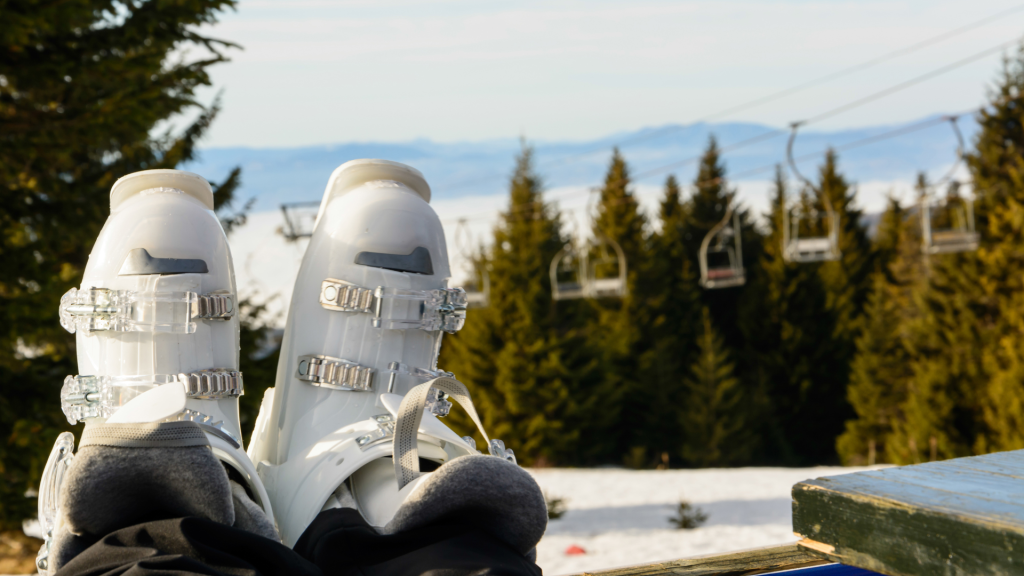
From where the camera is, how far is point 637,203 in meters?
20.0

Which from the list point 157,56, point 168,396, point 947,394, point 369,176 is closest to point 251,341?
point 157,56

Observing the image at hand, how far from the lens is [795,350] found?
20547mm

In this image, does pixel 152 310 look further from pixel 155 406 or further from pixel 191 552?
pixel 191 552

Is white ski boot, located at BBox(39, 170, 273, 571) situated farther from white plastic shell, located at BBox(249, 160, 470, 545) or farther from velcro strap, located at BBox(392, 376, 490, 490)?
velcro strap, located at BBox(392, 376, 490, 490)

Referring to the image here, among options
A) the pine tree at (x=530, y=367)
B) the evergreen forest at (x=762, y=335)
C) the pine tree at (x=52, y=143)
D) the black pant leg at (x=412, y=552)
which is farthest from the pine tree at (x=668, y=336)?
the black pant leg at (x=412, y=552)

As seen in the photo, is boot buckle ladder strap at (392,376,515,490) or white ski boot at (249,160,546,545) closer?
boot buckle ladder strap at (392,376,515,490)

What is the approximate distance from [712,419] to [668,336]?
2.31 m

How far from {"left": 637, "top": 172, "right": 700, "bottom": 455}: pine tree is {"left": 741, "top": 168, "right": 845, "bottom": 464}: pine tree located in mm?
1908

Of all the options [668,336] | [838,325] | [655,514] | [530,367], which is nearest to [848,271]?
[838,325]

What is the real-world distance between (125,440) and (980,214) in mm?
18011

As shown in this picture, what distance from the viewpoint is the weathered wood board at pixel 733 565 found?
1.01m

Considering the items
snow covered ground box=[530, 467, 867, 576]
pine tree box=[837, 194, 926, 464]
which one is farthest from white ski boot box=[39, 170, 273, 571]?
pine tree box=[837, 194, 926, 464]

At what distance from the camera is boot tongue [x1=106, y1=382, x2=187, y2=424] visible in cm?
80

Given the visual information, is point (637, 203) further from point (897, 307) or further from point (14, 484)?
point (14, 484)
